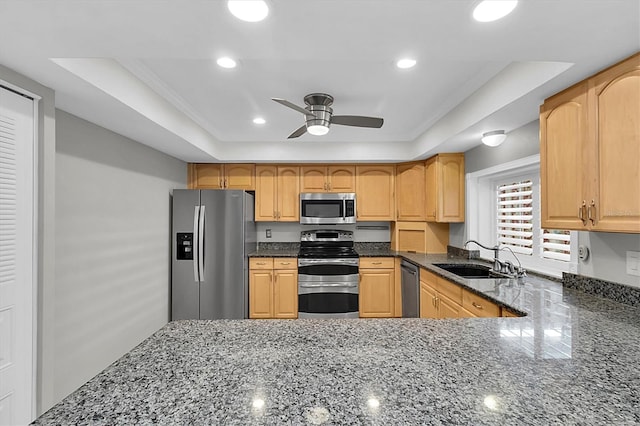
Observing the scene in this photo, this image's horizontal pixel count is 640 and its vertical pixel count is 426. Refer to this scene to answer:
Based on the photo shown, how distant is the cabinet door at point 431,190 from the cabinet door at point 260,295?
2.13 metres

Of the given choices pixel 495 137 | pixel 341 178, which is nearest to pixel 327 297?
pixel 341 178

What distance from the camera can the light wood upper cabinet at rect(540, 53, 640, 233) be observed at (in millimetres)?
1367

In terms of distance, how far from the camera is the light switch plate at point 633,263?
159cm

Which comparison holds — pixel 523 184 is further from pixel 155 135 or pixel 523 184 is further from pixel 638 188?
pixel 155 135

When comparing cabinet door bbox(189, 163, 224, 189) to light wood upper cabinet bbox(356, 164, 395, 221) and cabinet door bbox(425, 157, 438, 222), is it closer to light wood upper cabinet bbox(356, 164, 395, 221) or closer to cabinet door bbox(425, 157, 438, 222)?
light wood upper cabinet bbox(356, 164, 395, 221)

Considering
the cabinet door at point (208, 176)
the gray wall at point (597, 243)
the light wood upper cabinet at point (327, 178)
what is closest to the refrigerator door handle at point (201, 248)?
the cabinet door at point (208, 176)

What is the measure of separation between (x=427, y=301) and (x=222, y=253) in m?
2.25

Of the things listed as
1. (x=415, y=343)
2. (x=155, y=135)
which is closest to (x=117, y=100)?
(x=155, y=135)

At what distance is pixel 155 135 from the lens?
106 inches

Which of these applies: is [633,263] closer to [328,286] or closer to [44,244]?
[328,286]

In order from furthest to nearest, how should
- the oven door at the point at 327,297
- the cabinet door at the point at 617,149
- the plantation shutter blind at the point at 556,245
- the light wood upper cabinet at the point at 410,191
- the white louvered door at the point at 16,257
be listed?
the light wood upper cabinet at the point at 410,191 < the oven door at the point at 327,297 < the plantation shutter blind at the point at 556,245 < the white louvered door at the point at 16,257 < the cabinet door at the point at 617,149

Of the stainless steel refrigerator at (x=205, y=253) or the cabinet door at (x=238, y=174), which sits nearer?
the stainless steel refrigerator at (x=205, y=253)

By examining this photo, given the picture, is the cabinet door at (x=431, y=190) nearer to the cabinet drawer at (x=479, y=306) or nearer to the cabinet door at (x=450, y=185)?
the cabinet door at (x=450, y=185)

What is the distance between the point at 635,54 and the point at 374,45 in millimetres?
1151
